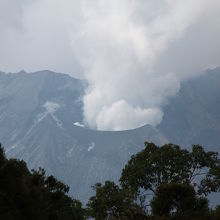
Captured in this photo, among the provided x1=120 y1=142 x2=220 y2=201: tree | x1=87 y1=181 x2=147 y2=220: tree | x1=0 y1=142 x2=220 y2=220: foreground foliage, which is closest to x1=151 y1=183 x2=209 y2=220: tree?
x1=0 y1=142 x2=220 y2=220: foreground foliage

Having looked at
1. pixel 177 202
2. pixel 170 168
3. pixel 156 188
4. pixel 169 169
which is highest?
pixel 170 168

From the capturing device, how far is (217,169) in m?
65.7

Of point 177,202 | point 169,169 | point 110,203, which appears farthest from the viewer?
point 110,203

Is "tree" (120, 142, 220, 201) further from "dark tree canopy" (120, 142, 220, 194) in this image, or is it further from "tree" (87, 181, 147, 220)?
"tree" (87, 181, 147, 220)

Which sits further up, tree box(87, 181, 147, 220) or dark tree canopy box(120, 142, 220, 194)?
dark tree canopy box(120, 142, 220, 194)

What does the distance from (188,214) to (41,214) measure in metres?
20.2

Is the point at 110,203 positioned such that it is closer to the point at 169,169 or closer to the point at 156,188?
the point at 156,188

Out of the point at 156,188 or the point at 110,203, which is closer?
the point at 156,188

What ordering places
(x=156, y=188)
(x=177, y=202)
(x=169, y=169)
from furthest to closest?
1. (x=169, y=169)
2. (x=156, y=188)
3. (x=177, y=202)

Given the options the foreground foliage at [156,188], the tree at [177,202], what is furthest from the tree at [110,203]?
the tree at [177,202]

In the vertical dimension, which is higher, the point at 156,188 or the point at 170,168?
the point at 170,168

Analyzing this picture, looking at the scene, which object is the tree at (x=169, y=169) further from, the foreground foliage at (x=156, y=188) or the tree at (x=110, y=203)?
the tree at (x=110, y=203)

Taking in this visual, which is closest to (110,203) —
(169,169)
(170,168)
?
(169,169)

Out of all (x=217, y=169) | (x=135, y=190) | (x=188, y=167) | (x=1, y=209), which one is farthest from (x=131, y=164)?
(x=1, y=209)
